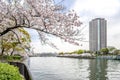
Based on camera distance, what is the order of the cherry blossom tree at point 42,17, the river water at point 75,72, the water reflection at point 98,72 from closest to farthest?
the cherry blossom tree at point 42,17 → the river water at point 75,72 → the water reflection at point 98,72

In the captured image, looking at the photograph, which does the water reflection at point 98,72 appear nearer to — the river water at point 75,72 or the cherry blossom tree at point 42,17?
the river water at point 75,72

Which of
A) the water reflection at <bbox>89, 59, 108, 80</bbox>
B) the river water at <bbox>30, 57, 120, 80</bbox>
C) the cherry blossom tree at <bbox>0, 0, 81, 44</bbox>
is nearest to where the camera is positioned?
the cherry blossom tree at <bbox>0, 0, 81, 44</bbox>

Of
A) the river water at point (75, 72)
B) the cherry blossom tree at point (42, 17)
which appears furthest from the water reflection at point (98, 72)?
the cherry blossom tree at point (42, 17)

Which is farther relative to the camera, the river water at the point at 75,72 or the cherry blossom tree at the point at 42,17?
the river water at the point at 75,72

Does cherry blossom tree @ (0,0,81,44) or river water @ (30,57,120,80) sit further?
river water @ (30,57,120,80)

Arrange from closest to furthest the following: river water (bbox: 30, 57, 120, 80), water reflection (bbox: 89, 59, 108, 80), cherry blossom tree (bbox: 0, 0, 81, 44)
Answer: cherry blossom tree (bbox: 0, 0, 81, 44) → river water (bbox: 30, 57, 120, 80) → water reflection (bbox: 89, 59, 108, 80)

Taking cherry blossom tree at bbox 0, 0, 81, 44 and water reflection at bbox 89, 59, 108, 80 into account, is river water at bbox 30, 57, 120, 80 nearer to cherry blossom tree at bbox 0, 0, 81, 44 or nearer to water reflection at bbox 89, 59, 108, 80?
water reflection at bbox 89, 59, 108, 80

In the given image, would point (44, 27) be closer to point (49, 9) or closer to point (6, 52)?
point (49, 9)

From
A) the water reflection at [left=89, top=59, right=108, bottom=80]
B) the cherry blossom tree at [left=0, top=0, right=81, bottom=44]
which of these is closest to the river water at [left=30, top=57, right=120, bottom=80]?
the water reflection at [left=89, top=59, right=108, bottom=80]

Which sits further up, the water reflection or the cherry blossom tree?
the cherry blossom tree

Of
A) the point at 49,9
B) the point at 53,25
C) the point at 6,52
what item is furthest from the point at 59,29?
the point at 6,52

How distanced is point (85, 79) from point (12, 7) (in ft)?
74.4

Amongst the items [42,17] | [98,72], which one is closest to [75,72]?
[98,72]

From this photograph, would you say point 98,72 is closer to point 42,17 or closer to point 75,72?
point 75,72
